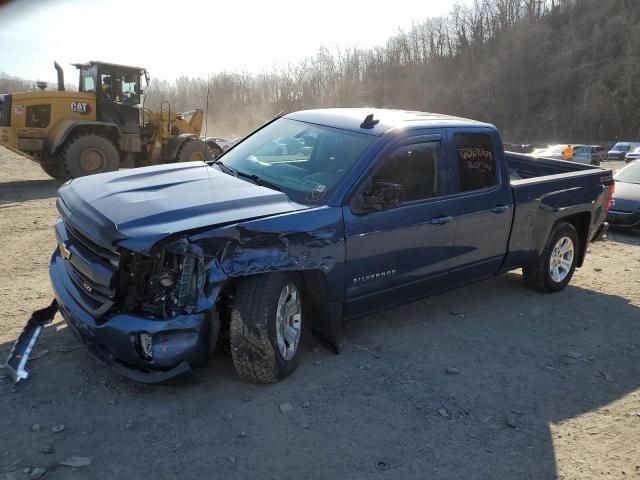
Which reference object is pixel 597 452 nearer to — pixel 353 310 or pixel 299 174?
pixel 353 310

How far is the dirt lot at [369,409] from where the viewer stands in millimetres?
3080

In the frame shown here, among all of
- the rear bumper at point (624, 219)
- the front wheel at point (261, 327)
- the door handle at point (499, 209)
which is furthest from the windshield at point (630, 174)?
the front wheel at point (261, 327)

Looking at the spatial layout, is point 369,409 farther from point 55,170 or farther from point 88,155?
point 55,170

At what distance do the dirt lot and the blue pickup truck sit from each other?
31 centimetres

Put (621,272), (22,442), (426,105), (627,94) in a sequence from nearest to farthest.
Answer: (22,442), (621,272), (627,94), (426,105)

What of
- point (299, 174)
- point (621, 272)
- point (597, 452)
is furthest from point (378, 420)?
point (621, 272)

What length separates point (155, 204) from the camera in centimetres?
366

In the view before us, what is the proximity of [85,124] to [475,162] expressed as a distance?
37.0 ft

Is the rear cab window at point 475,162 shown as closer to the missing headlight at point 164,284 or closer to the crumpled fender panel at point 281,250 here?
the crumpled fender panel at point 281,250

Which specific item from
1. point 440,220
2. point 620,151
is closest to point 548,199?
point 440,220

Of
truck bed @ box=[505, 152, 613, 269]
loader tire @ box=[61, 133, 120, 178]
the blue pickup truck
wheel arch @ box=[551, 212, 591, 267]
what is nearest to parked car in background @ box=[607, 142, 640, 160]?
loader tire @ box=[61, 133, 120, 178]

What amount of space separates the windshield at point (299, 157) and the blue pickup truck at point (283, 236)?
0.02 meters

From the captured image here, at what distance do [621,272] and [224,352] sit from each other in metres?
5.95

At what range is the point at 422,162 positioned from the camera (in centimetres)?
474
